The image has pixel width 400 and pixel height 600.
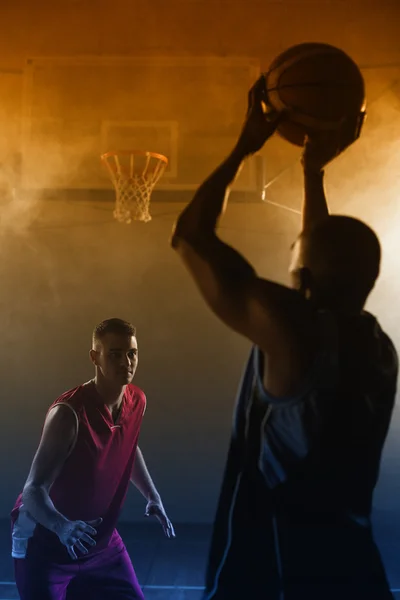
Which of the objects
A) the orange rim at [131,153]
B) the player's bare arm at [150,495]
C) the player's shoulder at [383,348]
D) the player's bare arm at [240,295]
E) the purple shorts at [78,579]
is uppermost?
the orange rim at [131,153]

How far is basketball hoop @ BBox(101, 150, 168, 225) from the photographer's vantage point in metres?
3.96

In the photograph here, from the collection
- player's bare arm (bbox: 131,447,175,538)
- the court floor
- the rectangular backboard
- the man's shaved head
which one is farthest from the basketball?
the rectangular backboard

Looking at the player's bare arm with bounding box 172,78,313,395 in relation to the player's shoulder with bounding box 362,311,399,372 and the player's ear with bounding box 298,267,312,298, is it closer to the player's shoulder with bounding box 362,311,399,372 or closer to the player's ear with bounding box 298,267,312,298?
the player's ear with bounding box 298,267,312,298

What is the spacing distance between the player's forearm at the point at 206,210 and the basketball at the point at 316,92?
27cm

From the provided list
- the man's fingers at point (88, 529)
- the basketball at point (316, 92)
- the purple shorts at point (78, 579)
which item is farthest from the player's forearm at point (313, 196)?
the purple shorts at point (78, 579)

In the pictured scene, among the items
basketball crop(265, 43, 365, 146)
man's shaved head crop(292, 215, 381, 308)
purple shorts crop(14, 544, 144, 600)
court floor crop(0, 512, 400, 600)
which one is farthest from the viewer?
court floor crop(0, 512, 400, 600)

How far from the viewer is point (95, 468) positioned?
94.3 inches

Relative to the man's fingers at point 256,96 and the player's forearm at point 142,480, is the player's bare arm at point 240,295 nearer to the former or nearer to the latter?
the man's fingers at point 256,96

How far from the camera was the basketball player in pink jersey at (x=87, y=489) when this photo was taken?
2.17m

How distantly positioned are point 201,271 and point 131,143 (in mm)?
3436

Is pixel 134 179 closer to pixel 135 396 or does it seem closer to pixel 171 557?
pixel 135 396

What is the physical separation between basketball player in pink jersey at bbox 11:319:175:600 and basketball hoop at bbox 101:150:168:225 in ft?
5.02

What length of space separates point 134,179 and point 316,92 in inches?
110

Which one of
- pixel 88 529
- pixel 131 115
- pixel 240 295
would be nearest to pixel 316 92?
pixel 240 295
